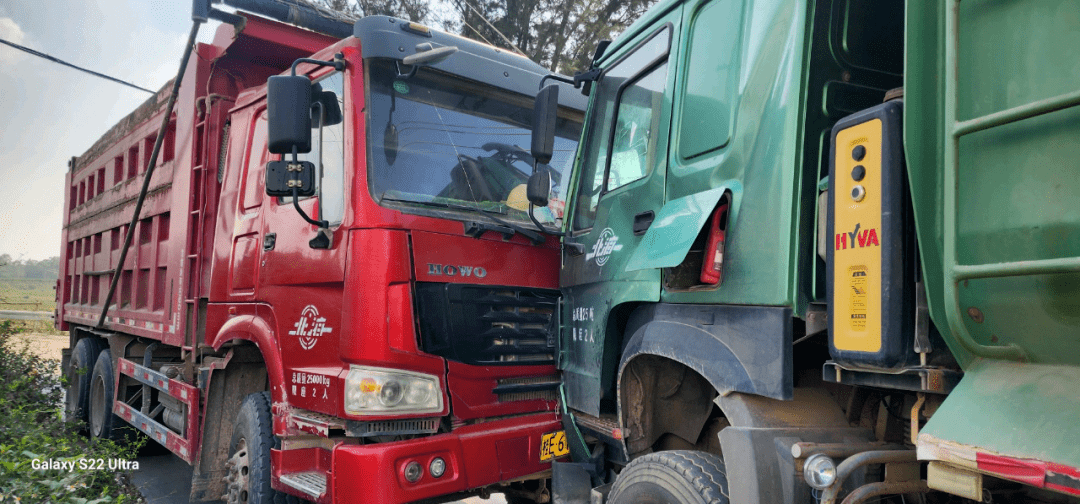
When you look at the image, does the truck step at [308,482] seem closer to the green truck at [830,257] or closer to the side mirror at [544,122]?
the green truck at [830,257]

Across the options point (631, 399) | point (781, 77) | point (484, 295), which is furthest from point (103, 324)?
point (781, 77)

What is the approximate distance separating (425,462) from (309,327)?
0.87m

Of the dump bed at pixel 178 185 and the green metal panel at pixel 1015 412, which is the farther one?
the dump bed at pixel 178 185

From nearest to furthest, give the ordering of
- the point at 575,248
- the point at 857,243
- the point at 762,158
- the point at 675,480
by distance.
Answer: the point at 857,243 < the point at 762,158 < the point at 675,480 < the point at 575,248

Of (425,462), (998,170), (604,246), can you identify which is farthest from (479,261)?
(998,170)

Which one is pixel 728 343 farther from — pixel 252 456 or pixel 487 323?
pixel 252 456

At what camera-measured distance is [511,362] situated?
340cm

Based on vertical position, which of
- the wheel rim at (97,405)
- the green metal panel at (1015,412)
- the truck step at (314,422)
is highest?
the green metal panel at (1015,412)

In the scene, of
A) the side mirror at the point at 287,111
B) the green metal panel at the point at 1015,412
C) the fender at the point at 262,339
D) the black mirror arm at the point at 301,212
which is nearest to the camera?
the green metal panel at the point at 1015,412

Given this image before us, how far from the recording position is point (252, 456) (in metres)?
3.62

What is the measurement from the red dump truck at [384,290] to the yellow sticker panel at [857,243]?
1.61 metres

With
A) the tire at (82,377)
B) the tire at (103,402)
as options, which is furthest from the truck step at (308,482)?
the tire at (82,377)

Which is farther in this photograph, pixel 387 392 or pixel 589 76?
pixel 589 76

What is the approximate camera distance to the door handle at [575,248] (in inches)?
120
